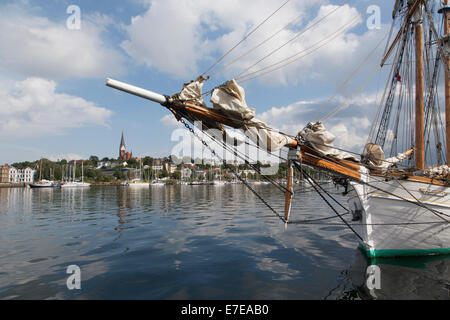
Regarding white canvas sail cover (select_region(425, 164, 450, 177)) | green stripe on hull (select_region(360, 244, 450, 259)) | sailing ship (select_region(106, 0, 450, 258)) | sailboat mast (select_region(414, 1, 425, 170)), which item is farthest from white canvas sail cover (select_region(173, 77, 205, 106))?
sailboat mast (select_region(414, 1, 425, 170))

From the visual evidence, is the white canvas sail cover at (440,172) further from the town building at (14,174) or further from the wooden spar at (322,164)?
the town building at (14,174)

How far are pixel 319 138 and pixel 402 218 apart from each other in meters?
3.97

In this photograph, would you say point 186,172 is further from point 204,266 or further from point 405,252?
point 405,252

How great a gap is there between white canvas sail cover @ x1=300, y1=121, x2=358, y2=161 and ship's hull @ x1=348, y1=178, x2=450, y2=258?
6.27ft

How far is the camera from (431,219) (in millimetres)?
8820

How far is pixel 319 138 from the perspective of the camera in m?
8.14

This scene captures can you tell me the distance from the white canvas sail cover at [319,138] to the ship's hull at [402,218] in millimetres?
1912

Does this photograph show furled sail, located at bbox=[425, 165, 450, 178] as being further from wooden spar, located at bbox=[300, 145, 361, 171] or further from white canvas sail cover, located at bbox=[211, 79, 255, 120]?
white canvas sail cover, located at bbox=[211, 79, 255, 120]

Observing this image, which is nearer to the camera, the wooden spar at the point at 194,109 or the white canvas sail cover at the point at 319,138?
the wooden spar at the point at 194,109

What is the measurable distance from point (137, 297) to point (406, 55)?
52.5 ft

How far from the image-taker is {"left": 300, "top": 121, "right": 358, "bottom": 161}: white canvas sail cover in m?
8.13

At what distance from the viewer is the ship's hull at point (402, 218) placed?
880 cm

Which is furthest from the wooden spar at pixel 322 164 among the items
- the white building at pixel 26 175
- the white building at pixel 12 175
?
the white building at pixel 26 175

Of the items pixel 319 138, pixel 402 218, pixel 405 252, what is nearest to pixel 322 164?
pixel 319 138
